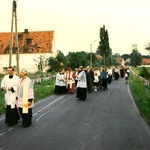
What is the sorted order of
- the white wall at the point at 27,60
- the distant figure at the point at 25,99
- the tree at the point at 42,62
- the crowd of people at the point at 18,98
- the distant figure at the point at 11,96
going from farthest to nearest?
the white wall at the point at 27,60, the tree at the point at 42,62, the distant figure at the point at 11,96, the crowd of people at the point at 18,98, the distant figure at the point at 25,99

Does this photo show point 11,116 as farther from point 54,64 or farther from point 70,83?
point 54,64

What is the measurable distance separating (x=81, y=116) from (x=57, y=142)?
14.6ft

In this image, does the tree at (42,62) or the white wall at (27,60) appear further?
the white wall at (27,60)

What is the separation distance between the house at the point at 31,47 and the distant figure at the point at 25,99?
54.1 metres

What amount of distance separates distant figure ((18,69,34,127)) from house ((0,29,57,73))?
2131 inches

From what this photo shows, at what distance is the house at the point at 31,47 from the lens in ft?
218

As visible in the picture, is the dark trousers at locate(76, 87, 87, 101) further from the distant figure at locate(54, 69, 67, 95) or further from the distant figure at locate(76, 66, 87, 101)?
the distant figure at locate(54, 69, 67, 95)

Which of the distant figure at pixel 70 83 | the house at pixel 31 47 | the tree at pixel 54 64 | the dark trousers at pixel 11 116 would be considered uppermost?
the house at pixel 31 47

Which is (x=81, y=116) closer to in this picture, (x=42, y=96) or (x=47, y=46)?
(x=42, y=96)

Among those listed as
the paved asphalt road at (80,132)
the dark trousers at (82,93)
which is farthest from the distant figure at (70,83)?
the paved asphalt road at (80,132)

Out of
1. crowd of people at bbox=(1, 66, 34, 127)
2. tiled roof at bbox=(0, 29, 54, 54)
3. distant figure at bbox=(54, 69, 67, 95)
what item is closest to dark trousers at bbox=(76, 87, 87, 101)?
distant figure at bbox=(54, 69, 67, 95)

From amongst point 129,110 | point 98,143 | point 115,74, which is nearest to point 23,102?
point 98,143

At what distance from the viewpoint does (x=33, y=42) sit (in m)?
67.8

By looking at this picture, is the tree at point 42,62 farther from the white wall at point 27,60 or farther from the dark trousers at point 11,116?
the dark trousers at point 11,116
